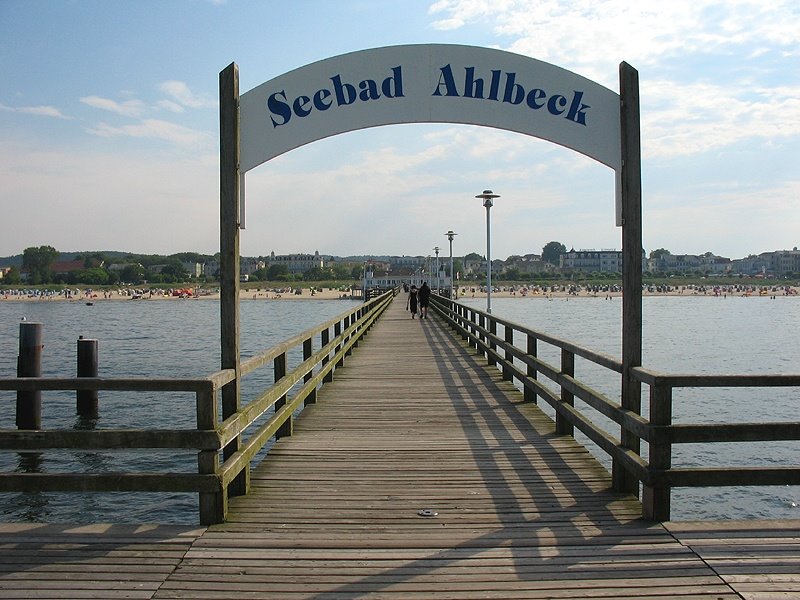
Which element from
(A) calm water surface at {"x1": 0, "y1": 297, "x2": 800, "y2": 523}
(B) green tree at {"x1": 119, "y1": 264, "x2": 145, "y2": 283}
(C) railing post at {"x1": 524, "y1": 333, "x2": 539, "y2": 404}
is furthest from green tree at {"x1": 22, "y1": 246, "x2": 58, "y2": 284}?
(C) railing post at {"x1": 524, "y1": 333, "x2": 539, "y2": 404}

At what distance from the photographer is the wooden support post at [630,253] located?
203 inches

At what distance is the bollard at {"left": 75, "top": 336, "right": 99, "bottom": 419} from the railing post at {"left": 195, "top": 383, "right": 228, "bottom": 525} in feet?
40.7

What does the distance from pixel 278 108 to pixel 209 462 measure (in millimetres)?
2577

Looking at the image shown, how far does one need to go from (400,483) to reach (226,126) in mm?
2885

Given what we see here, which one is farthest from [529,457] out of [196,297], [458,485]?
[196,297]

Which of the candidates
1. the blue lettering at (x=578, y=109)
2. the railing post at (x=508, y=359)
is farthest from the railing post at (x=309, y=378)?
the blue lettering at (x=578, y=109)

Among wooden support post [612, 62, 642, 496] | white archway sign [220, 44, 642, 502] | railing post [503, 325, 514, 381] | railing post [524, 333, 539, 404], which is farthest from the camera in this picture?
railing post [503, 325, 514, 381]

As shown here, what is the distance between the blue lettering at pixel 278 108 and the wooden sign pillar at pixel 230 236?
0.26 metres

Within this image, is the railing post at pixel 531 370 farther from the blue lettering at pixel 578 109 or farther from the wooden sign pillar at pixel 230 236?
the wooden sign pillar at pixel 230 236

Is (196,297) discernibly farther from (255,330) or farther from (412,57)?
(412,57)

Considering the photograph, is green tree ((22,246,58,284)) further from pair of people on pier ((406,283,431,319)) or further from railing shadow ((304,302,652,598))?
railing shadow ((304,302,652,598))

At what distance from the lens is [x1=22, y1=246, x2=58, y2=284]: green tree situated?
17700 cm

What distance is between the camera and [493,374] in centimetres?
1227

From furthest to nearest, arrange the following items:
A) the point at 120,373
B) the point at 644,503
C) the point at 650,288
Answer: the point at 650,288
the point at 120,373
the point at 644,503
